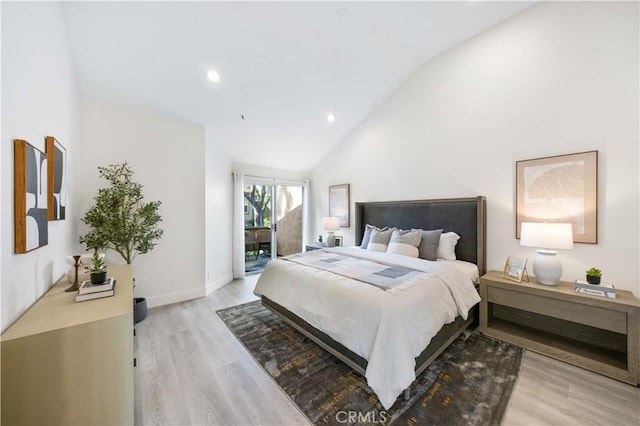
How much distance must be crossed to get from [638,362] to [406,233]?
7.23 feet

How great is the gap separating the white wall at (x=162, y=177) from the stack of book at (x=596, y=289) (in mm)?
4570

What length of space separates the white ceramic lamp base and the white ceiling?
9.17 ft

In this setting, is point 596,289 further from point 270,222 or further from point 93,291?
point 270,222

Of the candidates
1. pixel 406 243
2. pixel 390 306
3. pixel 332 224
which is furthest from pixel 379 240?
pixel 390 306

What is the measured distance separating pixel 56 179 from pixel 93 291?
1045 mm

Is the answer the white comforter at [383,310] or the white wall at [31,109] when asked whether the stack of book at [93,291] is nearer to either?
the white wall at [31,109]

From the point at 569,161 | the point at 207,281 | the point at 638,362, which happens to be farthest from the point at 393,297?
the point at 207,281

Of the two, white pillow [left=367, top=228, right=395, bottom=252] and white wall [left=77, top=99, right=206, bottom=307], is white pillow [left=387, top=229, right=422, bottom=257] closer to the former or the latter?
white pillow [left=367, top=228, right=395, bottom=252]

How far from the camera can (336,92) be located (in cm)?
368

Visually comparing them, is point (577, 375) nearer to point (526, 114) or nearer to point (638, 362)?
point (638, 362)

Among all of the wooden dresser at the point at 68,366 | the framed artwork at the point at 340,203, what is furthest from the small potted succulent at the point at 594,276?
the wooden dresser at the point at 68,366

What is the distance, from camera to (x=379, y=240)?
371 cm

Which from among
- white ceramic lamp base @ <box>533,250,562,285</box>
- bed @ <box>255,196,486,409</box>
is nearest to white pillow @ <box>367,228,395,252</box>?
bed @ <box>255,196,486,409</box>

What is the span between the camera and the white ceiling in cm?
227
